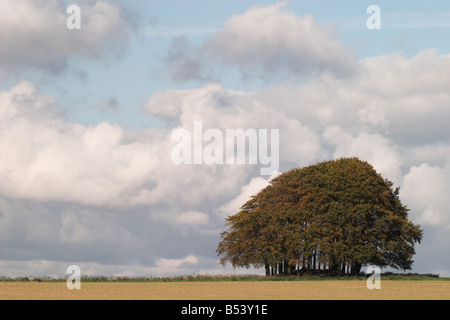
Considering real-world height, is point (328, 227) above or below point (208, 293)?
above

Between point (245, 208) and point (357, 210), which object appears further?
point (245, 208)

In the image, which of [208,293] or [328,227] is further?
[328,227]

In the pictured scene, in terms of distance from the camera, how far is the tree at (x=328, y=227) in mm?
89438

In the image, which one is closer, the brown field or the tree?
the brown field

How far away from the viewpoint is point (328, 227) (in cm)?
9038

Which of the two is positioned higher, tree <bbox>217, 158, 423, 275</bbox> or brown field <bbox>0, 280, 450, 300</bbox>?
tree <bbox>217, 158, 423, 275</bbox>

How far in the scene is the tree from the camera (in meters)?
89.4

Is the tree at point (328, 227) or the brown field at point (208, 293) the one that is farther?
the tree at point (328, 227)
